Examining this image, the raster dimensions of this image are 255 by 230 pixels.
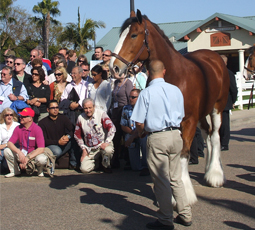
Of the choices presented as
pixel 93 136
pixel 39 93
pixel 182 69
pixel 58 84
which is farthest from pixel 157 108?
pixel 58 84

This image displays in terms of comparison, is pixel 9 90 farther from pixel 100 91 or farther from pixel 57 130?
pixel 100 91

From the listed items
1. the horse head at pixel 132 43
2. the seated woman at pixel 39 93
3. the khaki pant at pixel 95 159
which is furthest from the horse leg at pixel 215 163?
the seated woman at pixel 39 93

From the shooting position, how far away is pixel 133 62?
501 centimetres

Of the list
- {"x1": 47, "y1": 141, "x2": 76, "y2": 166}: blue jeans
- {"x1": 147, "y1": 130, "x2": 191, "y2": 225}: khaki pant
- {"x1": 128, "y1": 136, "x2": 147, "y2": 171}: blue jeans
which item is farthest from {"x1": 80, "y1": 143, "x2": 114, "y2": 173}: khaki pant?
{"x1": 147, "y1": 130, "x2": 191, "y2": 225}: khaki pant

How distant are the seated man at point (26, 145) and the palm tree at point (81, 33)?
4015 centimetres

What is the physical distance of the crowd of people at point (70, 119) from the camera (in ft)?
23.5

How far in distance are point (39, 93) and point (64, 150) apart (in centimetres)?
146

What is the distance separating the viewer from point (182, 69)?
5465mm

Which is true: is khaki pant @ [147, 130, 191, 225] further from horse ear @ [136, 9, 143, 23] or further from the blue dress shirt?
horse ear @ [136, 9, 143, 23]

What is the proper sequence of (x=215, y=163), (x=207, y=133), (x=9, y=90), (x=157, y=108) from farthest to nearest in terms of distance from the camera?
1. (x=9, y=90)
2. (x=207, y=133)
3. (x=215, y=163)
4. (x=157, y=108)

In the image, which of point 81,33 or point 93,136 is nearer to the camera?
point 93,136

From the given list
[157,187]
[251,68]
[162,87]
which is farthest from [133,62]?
[251,68]

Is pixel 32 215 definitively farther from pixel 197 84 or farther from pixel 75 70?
pixel 75 70

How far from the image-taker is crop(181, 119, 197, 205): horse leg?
509cm
